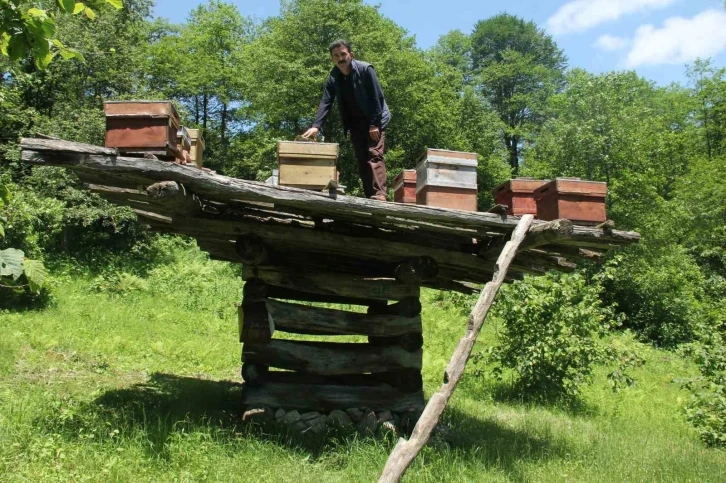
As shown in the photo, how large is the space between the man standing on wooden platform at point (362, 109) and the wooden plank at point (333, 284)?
1.10 metres

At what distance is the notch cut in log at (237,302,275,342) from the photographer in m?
7.10

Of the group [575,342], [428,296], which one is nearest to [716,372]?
[575,342]

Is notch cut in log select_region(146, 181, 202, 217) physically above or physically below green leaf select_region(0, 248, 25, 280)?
above

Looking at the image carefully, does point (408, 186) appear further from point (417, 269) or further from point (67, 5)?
Result: point (67, 5)

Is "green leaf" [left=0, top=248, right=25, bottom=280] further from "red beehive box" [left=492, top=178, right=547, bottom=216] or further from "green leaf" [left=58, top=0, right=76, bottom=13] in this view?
"red beehive box" [left=492, top=178, right=547, bottom=216]

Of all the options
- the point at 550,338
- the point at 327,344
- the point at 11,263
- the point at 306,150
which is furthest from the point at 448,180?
the point at 550,338

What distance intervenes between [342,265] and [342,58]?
104 inches

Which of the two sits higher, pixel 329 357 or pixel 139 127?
pixel 139 127

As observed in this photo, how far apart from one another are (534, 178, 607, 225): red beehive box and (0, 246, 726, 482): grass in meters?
2.63

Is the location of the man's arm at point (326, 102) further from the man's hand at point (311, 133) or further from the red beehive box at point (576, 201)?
the red beehive box at point (576, 201)

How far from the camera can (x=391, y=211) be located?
5738 mm

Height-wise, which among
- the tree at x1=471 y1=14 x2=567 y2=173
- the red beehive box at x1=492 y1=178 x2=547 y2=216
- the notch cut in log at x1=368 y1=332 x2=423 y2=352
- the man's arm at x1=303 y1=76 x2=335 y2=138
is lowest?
the notch cut in log at x1=368 y1=332 x2=423 y2=352

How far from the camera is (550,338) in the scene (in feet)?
37.3

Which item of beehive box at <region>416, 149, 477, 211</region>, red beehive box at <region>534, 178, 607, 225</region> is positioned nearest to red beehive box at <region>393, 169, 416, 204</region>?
beehive box at <region>416, 149, 477, 211</region>
